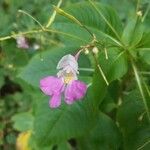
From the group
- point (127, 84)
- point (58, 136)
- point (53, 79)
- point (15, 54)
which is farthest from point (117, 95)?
point (15, 54)

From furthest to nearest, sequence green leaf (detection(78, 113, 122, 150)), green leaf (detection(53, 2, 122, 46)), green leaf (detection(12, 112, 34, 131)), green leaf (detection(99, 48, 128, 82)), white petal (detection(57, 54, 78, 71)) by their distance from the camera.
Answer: green leaf (detection(12, 112, 34, 131))
green leaf (detection(78, 113, 122, 150))
green leaf (detection(53, 2, 122, 46))
green leaf (detection(99, 48, 128, 82))
white petal (detection(57, 54, 78, 71))

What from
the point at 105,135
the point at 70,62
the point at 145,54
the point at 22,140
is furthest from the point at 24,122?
the point at 70,62

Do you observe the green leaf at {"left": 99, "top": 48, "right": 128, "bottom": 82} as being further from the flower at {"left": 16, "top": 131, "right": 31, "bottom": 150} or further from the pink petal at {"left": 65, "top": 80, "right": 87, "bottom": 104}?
the flower at {"left": 16, "top": 131, "right": 31, "bottom": 150}

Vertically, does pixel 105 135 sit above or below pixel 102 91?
below

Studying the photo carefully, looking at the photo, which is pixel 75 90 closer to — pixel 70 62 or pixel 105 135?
pixel 70 62

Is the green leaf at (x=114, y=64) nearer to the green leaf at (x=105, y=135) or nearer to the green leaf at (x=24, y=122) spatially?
the green leaf at (x=105, y=135)

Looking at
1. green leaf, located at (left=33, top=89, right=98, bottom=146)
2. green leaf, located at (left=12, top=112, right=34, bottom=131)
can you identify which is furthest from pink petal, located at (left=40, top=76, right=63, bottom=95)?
green leaf, located at (left=12, top=112, right=34, bottom=131)

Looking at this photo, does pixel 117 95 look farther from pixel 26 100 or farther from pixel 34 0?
pixel 34 0
